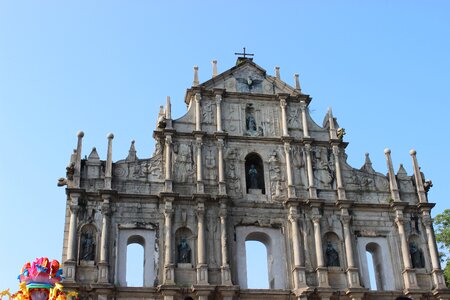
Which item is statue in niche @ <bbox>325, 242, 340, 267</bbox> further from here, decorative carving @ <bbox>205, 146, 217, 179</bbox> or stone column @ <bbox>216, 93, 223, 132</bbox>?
stone column @ <bbox>216, 93, 223, 132</bbox>

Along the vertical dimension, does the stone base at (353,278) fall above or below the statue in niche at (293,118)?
below

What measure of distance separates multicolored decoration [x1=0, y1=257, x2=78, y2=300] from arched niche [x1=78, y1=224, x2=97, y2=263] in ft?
11.1

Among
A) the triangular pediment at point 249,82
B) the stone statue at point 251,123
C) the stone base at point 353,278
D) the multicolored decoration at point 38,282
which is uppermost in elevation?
the triangular pediment at point 249,82

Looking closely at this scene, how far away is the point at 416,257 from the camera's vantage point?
22.4 meters

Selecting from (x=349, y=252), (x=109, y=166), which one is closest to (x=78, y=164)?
(x=109, y=166)

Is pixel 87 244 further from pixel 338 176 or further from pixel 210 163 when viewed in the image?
pixel 338 176

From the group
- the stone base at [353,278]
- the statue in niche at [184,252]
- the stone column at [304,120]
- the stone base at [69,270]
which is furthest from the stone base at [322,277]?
the stone base at [69,270]

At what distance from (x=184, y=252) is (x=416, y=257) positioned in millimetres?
7989

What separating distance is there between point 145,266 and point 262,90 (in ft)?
27.2

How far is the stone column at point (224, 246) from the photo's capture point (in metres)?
20.7

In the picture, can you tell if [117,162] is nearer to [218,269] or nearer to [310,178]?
[218,269]

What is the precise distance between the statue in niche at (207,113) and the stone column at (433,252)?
8.22 metres

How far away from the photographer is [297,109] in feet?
81.1

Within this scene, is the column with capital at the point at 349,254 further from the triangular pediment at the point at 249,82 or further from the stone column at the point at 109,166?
the stone column at the point at 109,166
